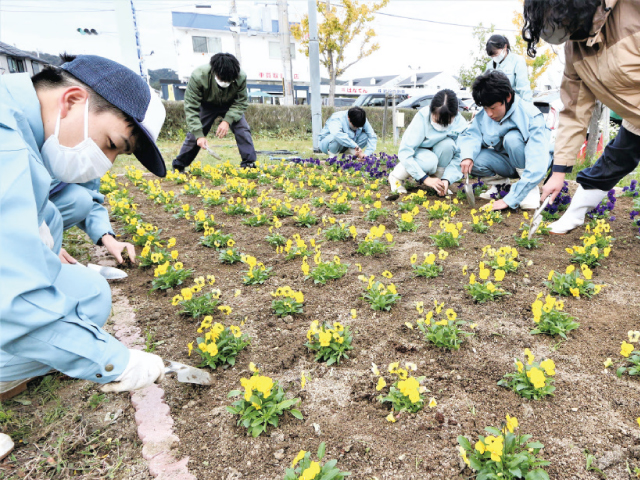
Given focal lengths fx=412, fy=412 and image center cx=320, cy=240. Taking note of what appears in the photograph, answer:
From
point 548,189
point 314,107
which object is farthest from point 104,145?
point 314,107

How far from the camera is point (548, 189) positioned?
3.31 meters

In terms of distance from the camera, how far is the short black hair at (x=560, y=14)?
225cm

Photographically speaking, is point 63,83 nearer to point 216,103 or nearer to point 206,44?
point 216,103

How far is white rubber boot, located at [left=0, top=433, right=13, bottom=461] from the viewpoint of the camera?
166 cm

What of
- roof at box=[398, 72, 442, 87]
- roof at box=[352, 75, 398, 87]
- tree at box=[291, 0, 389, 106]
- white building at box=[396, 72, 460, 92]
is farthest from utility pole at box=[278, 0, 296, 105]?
roof at box=[352, 75, 398, 87]

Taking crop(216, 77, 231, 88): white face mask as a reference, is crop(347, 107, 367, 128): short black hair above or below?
below

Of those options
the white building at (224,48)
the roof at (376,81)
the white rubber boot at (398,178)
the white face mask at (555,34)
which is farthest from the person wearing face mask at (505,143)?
the roof at (376,81)

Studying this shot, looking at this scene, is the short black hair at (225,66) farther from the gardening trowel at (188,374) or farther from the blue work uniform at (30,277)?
the gardening trowel at (188,374)

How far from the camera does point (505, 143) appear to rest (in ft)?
15.6

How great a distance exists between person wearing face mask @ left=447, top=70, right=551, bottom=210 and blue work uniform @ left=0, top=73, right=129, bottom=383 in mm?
3972

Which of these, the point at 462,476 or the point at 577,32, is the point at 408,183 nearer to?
the point at 577,32

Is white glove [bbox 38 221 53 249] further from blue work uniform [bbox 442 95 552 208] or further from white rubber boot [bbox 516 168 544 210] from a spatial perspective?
white rubber boot [bbox 516 168 544 210]

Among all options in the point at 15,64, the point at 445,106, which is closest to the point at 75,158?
the point at 445,106

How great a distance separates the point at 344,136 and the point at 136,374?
658cm
